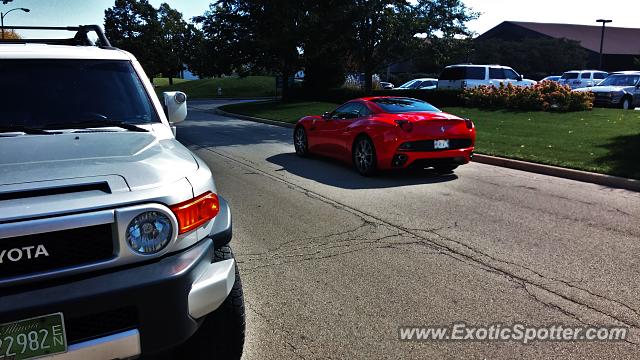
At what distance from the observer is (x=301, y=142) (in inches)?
439

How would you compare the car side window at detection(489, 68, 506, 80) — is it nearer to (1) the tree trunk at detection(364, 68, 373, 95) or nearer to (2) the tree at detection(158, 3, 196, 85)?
(1) the tree trunk at detection(364, 68, 373, 95)

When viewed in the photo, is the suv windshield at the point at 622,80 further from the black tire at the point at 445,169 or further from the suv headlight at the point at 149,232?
the suv headlight at the point at 149,232

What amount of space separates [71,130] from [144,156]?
2.76ft

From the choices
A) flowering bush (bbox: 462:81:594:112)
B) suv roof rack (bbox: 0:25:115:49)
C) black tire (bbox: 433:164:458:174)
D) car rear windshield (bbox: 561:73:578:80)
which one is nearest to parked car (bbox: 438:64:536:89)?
flowering bush (bbox: 462:81:594:112)

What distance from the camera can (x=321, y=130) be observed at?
1045 centimetres

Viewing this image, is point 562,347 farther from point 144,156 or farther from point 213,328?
point 144,156

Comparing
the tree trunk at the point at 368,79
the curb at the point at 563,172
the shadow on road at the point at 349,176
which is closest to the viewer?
the curb at the point at 563,172

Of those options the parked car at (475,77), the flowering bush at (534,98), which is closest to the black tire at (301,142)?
the flowering bush at (534,98)

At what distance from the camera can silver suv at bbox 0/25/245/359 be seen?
212cm

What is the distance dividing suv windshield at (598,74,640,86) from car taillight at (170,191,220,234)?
2573 centimetres

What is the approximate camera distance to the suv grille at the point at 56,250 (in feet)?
6.96

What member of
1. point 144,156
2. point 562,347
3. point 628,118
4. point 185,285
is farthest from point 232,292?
point 628,118

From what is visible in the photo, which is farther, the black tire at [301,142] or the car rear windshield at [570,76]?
the car rear windshield at [570,76]

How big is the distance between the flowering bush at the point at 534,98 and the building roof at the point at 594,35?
4508cm
